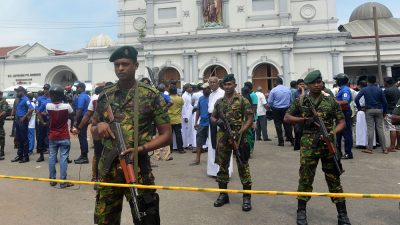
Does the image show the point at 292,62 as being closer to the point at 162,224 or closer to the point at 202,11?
the point at 202,11

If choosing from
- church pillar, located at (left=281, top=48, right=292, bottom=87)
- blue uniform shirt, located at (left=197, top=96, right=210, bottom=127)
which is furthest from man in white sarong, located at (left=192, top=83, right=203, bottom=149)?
church pillar, located at (left=281, top=48, right=292, bottom=87)

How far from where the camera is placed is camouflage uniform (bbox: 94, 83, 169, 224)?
107 inches

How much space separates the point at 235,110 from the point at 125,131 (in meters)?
2.49

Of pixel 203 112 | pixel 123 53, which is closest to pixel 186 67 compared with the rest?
pixel 203 112

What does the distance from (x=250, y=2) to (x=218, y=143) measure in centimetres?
2694

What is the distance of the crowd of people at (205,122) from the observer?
2.75 meters

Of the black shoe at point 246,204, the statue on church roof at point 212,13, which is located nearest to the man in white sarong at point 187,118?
the black shoe at point 246,204

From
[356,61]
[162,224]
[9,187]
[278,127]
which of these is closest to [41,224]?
[162,224]

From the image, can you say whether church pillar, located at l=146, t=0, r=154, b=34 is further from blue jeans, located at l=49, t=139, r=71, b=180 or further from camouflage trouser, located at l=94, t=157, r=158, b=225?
camouflage trouser, located at l=94, t=157, r=158, b=225

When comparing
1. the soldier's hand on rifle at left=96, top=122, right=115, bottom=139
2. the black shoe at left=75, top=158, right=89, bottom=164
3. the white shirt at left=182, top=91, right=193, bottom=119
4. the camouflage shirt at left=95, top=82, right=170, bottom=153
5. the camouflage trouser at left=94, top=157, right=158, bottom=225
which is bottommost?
the black shoe at left=75, top=158, right=89, bottom=164

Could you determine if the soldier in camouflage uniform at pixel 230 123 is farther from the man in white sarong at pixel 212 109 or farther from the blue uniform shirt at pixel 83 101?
the blue uniform shirt at pixel 83 101

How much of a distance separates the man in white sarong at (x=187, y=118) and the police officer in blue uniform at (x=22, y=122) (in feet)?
13.3

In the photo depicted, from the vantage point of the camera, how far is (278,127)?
10133 millimetres

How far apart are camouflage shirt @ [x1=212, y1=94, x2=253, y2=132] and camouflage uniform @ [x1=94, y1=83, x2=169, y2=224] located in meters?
2.23
